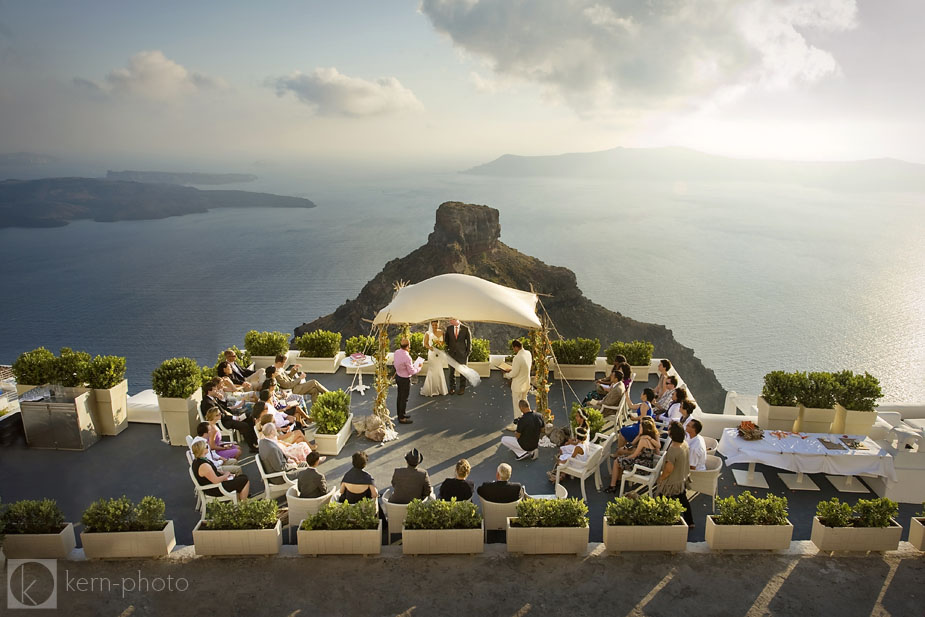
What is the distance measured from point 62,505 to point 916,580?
11162 mm

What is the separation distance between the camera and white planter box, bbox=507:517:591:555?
723 centimetres

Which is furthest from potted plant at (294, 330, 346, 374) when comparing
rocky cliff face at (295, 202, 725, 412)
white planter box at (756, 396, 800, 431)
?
rocky cliff face at (295, 202, 725, 412)

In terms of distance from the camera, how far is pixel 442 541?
7.26m

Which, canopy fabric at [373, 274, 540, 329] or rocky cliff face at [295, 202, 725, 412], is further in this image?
rocky cliff face at [295, 202, 725, 412]

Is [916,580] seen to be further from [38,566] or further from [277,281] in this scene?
[277,281]

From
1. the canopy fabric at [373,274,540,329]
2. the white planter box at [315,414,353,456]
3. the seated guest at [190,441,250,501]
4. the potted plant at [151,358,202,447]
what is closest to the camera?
the seated guest at [190,441,250,501]

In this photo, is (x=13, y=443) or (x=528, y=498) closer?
(x=528, y=498)

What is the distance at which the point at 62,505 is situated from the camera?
29.4 ft

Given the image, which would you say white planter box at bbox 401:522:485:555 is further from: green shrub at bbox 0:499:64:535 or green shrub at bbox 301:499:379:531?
green shrub at bbox 0:499:64:535

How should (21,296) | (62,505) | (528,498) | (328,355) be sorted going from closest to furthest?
(528,498), (62,505), (328,355), (21,296)

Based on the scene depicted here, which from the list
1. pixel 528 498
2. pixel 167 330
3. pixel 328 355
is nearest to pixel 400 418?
pixel 328 355

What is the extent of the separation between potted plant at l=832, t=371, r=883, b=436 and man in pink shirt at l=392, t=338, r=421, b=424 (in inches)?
292

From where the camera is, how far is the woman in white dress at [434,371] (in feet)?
40.6

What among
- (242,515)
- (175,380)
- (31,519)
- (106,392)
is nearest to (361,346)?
(175,380)
